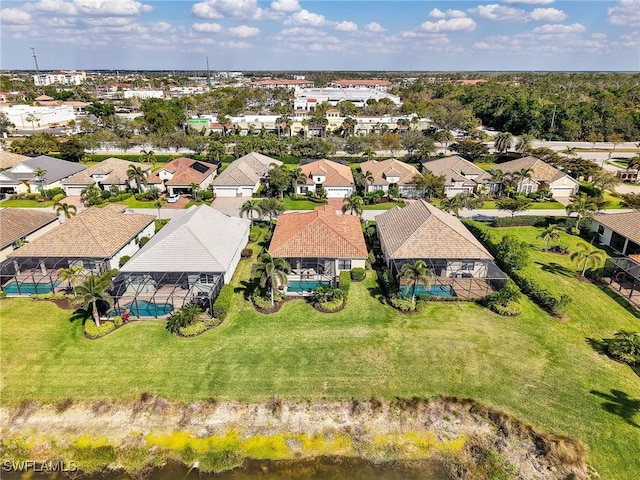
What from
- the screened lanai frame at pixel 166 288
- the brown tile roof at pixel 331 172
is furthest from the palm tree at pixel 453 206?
the screened lanai frame at pixel 166 288

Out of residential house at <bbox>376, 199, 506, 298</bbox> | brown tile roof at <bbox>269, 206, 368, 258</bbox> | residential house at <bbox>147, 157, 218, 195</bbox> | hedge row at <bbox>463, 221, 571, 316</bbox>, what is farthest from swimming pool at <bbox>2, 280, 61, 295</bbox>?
hedge row at <bbox>463, 221, 571, 316</bbox>

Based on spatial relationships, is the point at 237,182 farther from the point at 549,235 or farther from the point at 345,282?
the point at 549,235

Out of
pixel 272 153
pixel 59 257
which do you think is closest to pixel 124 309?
pixel 59 257

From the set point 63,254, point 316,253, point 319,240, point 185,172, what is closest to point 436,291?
point 316,253

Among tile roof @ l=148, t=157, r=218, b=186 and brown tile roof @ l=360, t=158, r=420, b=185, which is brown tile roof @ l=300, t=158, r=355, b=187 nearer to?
brown tile roof @ l=360, t=158, r=420, b=185

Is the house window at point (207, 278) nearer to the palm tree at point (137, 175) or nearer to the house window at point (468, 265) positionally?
the house window at point (468, 265)
